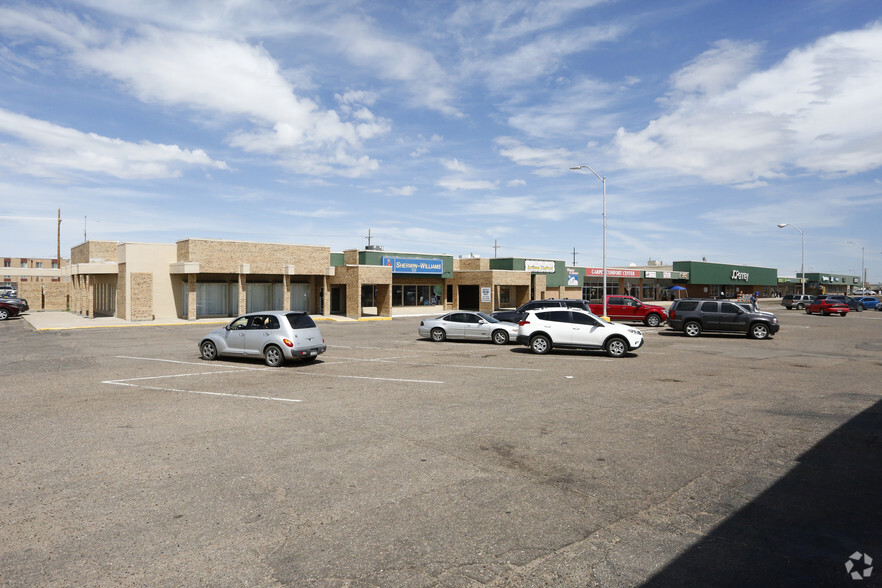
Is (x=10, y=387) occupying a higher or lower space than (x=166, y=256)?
lower

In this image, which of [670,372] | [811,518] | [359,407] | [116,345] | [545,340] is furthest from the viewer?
[116,345]

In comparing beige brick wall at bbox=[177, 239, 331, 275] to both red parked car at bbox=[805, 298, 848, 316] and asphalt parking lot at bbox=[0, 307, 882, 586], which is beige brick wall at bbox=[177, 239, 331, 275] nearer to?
asphalt parking lot at bbox=[0, 307, 882, 586]

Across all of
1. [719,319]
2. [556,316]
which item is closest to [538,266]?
[719,319]

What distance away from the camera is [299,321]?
1582cm

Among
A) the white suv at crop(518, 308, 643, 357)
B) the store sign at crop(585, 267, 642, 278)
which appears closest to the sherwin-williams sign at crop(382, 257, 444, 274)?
the store sign at crop(585, 267, 642, 278)

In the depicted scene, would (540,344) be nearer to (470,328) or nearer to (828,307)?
(470,328)

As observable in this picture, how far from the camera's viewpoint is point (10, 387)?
39.7 feet

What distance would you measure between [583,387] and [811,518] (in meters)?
6.98

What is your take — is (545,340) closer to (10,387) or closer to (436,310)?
(10,387)

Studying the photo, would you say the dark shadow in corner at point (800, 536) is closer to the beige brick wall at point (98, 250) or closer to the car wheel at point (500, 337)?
the car wheel at point (500, 337)

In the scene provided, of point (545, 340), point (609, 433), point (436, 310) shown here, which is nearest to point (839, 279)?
point (436, 310)

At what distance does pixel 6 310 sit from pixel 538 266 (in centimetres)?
4247

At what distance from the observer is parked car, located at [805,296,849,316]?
43281 millimetres

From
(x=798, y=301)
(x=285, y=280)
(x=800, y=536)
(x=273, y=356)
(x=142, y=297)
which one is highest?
(x=285, y=280)
